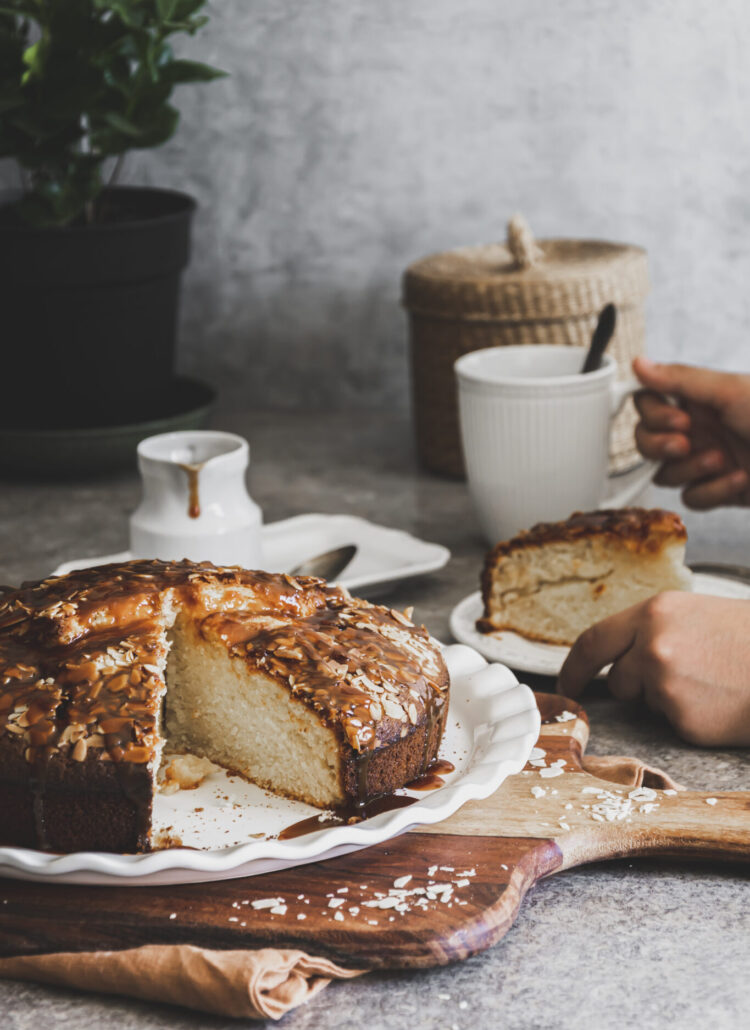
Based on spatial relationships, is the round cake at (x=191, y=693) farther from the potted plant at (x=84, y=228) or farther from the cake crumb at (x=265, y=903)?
the potted plant at (x=84, y=228)

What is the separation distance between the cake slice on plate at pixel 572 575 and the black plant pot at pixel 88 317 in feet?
3.11

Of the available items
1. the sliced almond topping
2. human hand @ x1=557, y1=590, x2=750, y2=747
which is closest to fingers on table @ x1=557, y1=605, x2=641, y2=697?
human hand @ x1=557, y1=590, x2=750, y2=747

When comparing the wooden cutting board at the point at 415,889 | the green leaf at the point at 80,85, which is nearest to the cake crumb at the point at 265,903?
the wooden cutting board at the point at 415,889

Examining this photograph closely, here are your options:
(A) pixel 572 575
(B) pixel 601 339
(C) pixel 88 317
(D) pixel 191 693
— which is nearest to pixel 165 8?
(C) pixel 88 317

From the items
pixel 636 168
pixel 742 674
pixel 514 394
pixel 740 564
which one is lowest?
pixel 740 564

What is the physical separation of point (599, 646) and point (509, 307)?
91 centimetres

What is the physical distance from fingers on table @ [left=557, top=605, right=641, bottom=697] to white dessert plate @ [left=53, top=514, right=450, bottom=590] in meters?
0.36

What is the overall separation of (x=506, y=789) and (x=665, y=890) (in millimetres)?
161

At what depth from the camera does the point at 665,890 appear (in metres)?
1.03

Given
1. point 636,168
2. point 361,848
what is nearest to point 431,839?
point 361,848

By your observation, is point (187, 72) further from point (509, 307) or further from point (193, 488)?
point (193, 488)

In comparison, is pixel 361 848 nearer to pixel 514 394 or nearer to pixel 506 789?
pixel 506 789

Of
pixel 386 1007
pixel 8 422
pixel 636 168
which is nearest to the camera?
pixel 386 1007

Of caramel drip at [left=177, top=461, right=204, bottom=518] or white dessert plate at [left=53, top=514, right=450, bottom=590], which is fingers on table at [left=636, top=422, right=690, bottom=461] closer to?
white dessert plate at [left=53, top=514, right=450, bottom=590]
